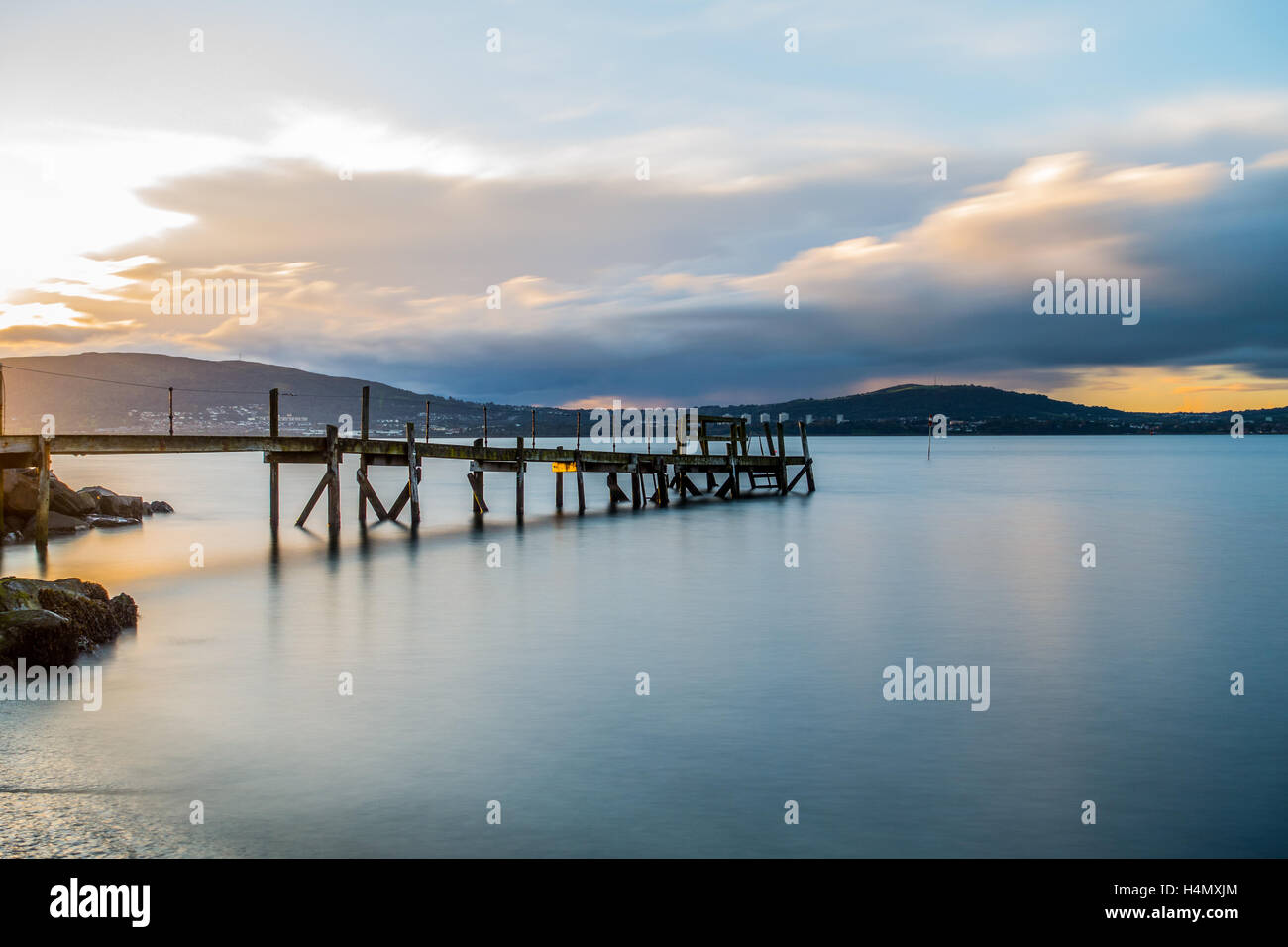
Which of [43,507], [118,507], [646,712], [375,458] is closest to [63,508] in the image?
[118,507]

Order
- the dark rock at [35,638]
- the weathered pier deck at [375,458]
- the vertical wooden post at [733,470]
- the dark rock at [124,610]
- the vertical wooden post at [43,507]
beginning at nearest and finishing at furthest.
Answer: the dark rock at [35,638] < the dark rock at [124,610] < the weathered pier deck at [375,458] < the vertical wooden post at [43,507] < the vertical wooden post at [733,470]

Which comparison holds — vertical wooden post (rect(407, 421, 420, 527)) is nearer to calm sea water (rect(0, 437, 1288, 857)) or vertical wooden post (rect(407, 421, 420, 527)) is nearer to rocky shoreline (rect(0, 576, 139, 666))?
calm sea water (rect(0, 437, 1288, 857))

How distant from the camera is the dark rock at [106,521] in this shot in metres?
35.6

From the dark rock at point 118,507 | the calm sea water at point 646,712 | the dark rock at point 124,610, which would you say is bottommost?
the calm sea water at point 646,712

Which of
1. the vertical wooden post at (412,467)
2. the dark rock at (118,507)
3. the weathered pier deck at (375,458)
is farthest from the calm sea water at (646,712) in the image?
the dark rock at (118,507)

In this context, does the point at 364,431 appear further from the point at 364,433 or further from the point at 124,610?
the point at 124,610

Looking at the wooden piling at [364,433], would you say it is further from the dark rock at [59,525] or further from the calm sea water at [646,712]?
the dark rock at [59,525]

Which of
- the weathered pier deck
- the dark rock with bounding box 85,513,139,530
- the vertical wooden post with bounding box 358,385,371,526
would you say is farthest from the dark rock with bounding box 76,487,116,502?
the vertical wooden post with bounding box 358,385,371,526

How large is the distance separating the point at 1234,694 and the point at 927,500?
157 feet

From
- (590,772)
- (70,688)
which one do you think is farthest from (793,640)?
(70,688)

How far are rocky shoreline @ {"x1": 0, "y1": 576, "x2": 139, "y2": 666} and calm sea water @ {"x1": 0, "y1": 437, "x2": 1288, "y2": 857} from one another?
492mm

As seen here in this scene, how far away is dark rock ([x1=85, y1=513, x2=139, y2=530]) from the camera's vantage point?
3559 centimetres

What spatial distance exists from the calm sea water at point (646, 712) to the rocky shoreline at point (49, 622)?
49 cm

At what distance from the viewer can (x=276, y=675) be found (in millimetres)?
15062
